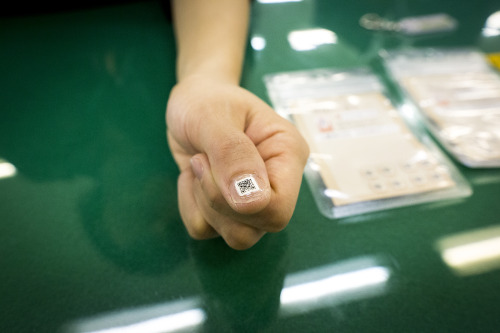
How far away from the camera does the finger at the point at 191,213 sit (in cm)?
44

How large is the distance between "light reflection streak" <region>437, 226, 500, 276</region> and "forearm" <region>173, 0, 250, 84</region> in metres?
A: 0.47

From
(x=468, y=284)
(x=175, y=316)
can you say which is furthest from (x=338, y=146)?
(x=175, y=316)

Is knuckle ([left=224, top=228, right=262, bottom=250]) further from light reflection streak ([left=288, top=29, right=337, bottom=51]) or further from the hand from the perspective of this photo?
light reflection streak ([left=288, top=29, right=337, bottom=51])

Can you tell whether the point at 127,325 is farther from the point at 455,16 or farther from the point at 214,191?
the point at 455,16

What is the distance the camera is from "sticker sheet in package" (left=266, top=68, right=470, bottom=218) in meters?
0.53

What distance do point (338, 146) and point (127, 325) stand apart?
0.45 m

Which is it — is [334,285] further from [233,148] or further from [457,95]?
[457,95]

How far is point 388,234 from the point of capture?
49 centimetres

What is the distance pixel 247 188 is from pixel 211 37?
1.47ft

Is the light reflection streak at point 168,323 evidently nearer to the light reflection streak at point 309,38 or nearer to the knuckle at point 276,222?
the knuckle at point 276,222

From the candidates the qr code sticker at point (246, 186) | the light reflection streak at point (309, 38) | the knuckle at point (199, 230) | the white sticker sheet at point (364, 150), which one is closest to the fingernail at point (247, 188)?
the qr code sticker at point (246, 186)

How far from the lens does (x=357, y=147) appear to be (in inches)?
23.7

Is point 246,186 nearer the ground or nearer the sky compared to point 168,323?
nearer the sky

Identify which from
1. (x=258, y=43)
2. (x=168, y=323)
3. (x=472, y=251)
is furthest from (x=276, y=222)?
(x=258, y=43)
